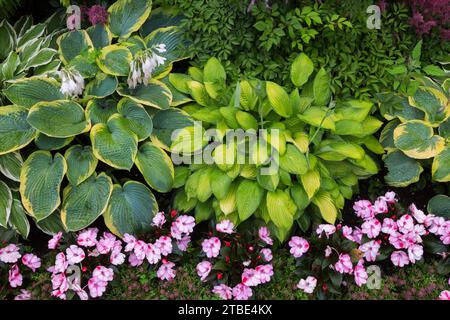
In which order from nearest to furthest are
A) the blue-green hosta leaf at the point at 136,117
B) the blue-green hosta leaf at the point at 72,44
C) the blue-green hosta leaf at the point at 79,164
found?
the blue-green hosta leaf at the point at 79,164
the blue-green hosta leaf at the point at 136,117
the blue-green hosta leaf at the point at 72,44

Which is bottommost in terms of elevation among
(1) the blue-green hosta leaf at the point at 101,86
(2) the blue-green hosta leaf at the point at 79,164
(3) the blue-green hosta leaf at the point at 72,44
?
(2) the blue-green hosta leaf at the point at 79,164

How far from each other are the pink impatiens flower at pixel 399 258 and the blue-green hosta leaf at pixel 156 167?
1181 millimetres

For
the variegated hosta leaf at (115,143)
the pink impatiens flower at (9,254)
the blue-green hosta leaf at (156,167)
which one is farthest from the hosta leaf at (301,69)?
the pink impatiens flower at (9,254)

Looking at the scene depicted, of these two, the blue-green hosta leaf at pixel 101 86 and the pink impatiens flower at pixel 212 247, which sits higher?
the blue-green hosta leaf at pixel 101 86

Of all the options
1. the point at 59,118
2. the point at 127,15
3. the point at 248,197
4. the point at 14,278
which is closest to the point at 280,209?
the point at 248,197

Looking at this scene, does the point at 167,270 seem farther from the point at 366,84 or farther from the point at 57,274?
the point at 366,84

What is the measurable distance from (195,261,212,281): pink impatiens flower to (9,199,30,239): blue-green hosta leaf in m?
0.93

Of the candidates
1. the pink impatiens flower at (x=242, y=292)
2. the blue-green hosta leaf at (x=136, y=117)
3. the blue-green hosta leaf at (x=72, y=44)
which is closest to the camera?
the pink impatiens flower at (x=242, y=292)

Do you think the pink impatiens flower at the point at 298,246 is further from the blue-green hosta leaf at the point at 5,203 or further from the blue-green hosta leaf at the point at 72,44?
the blue-green hosta leaf at the point at 72,44

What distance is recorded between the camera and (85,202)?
2.82 meters

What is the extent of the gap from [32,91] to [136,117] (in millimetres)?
562

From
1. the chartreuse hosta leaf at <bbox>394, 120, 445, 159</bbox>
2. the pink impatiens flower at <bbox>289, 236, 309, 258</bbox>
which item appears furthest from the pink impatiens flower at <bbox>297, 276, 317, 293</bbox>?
the chartreuse hosta leaf at <bbox>394, 120, 445, 159</bbox>

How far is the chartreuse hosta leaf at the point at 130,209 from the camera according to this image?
2826mm

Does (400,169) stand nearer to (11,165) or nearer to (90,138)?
(90,138)
